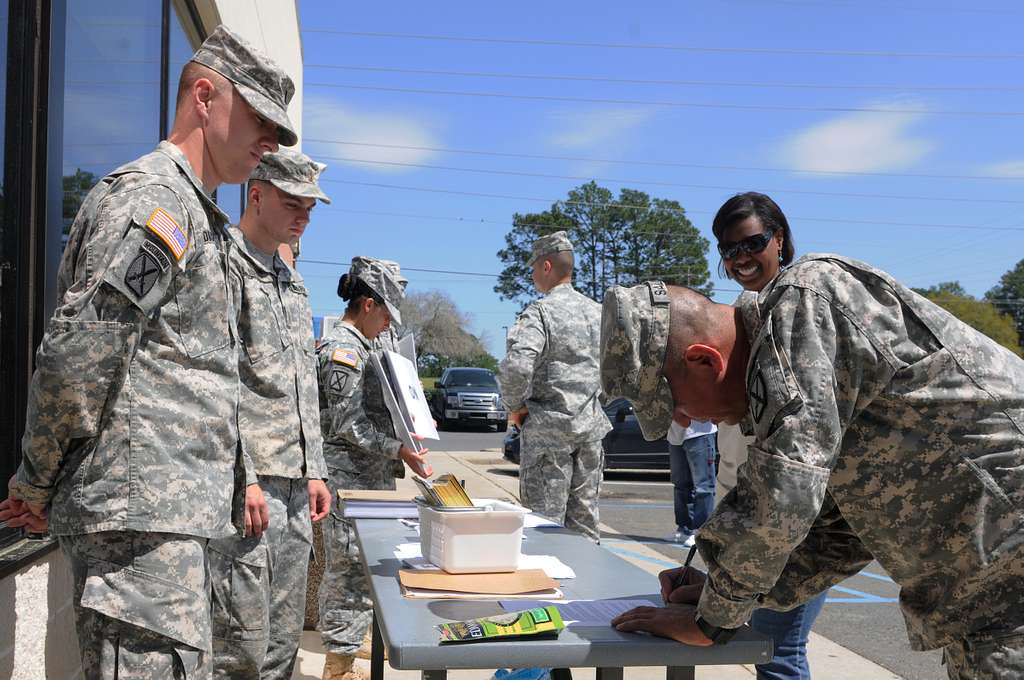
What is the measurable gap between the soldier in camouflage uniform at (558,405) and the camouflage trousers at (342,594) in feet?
3.87

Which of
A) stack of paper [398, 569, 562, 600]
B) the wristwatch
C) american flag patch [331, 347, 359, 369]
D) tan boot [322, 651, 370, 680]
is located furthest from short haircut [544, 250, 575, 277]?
the wristwatch

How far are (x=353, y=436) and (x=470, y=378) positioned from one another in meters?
21.0

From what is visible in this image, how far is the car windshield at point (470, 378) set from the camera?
2494cm

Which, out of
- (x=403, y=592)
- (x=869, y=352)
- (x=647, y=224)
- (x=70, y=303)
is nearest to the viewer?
(x=869, y=352)

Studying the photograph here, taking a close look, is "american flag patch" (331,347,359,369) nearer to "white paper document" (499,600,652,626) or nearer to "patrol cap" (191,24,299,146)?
"patrol cap" (191,24,299,146)

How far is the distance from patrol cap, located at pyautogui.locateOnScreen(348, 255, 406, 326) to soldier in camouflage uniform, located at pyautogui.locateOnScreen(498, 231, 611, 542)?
0.89 metres

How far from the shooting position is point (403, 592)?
217 centimetres

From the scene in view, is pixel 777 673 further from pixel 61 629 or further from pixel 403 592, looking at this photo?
pixel 61 629

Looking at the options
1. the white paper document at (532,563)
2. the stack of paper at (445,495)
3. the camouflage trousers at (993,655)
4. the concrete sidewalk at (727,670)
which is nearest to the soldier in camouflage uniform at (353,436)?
the concrete sidewalk at (727,670)

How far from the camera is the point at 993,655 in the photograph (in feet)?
5.88

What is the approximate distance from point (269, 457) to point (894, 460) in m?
1.98

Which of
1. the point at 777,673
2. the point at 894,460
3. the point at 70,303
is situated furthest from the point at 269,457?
the point at 894,460

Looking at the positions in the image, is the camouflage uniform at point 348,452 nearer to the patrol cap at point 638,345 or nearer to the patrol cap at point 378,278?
the patrol cap at point 378,278

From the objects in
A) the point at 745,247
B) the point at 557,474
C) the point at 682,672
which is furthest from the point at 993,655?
the point at 557,474
